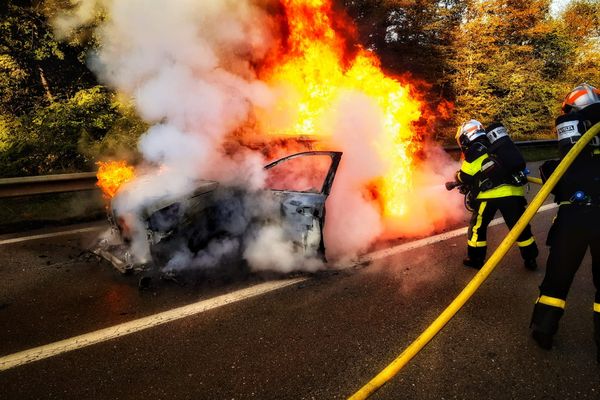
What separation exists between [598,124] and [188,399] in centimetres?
363

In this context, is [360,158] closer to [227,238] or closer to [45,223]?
[227,238]

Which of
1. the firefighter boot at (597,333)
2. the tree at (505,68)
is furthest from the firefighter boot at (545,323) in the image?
the tree at (505,68)

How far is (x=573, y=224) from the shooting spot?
2.70m

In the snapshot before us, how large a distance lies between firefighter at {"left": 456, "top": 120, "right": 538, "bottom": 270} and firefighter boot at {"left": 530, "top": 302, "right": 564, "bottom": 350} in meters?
1.40

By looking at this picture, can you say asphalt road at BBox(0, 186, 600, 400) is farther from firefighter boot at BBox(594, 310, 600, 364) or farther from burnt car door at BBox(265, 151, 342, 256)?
burnt car door at BBox(265, 151, 342, 256)

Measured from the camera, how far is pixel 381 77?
6508mm

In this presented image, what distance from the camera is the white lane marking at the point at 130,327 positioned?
268 centimetres

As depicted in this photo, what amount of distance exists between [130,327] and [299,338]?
60.5 inches

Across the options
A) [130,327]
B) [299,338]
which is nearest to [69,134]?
[130,327]

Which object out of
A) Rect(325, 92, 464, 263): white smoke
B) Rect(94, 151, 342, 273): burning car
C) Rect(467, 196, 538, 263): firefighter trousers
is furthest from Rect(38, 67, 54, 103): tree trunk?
Rect(467, 196, 538, 263): firefighter trousers

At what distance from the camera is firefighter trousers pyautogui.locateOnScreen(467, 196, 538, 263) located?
3.94 m

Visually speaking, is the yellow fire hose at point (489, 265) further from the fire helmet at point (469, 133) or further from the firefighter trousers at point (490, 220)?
the fire helmet at point (469, 133)

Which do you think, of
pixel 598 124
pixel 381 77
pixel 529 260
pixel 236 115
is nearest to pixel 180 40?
pixel 236 115

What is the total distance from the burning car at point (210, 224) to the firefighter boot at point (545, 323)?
215cm
